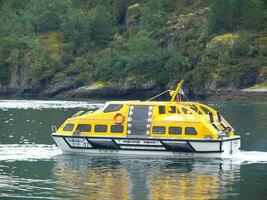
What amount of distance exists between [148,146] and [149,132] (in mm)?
1011

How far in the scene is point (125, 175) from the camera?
5078cm

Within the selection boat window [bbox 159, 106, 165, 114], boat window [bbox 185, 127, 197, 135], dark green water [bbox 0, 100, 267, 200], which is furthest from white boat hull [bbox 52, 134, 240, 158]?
boat window [bbox 159, 106, 165, 114]

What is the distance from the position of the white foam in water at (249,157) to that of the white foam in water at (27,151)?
43.5 ft

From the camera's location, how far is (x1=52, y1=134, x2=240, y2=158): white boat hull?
57.8 meters

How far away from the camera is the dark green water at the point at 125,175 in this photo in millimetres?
44219

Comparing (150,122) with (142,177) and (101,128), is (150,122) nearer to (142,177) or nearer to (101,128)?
(101,128)

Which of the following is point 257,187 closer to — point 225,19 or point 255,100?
point 255,100

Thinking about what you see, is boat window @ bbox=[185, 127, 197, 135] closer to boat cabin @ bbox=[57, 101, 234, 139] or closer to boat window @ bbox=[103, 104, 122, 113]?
boat cabin @ bbox=[57, 101, 234, 139]

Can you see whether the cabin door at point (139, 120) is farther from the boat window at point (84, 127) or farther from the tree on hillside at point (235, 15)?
→ the tree on hillside at point (235, 15)

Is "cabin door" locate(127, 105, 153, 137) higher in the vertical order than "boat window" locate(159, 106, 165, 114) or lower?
lower

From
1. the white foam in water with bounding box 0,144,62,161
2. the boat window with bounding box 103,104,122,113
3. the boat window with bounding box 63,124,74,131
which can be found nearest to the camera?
the boat window with bounding box 103,104,122,113

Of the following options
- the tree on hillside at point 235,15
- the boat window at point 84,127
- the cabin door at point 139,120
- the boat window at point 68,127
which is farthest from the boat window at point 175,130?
the tree on hillside at point 235,15

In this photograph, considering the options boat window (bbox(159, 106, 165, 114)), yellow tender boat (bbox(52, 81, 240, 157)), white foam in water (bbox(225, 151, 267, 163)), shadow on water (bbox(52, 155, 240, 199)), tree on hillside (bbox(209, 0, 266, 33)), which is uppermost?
tree on hillside (bbox(209, 0, 266, 33))

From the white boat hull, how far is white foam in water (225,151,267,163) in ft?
1.49
